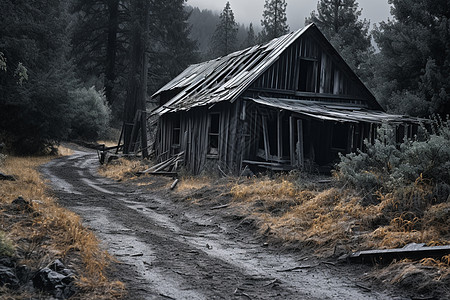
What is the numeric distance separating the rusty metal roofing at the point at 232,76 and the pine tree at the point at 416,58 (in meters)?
6.81

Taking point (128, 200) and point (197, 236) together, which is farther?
point (128, 200)

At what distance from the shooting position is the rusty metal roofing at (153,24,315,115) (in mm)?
14578

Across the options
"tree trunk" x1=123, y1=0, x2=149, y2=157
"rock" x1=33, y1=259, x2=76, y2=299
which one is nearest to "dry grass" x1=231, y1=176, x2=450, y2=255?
"rock" x1=33, y1=259, x2=76, y2=299

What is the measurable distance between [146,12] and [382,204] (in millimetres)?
22817

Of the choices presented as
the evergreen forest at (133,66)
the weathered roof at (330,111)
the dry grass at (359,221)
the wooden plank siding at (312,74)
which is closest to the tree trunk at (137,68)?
the evergreen forest at (133,66)

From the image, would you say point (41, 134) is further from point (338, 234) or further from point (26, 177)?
point (338, 234)

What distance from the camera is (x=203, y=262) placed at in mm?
5633

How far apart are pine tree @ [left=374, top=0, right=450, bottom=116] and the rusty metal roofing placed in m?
6.81

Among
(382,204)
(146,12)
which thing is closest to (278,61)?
(382,204)

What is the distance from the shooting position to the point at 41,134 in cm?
2223

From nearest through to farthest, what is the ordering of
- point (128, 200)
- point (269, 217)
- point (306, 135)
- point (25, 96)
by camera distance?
point (269, 217) < point (128, 200) < point (306, 135) < point (25, 96)

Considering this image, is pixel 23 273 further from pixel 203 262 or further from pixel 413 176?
pixel 413 176

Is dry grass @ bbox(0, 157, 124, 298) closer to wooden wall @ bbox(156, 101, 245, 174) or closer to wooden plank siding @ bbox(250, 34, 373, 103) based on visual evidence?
wooden wall @ bbox(156, 101, 245, 174)

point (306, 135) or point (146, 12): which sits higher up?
point (146, 12)
